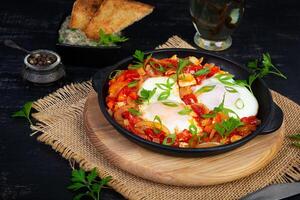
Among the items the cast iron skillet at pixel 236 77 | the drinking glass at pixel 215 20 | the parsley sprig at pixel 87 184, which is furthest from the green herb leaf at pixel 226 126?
the drinking glass at pixel 215 20

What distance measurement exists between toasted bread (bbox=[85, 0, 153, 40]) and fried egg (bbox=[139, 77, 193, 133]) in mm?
895

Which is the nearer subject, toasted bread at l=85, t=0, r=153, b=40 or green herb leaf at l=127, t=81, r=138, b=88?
green herb leaf at l=127, t=81, r=138, b=88

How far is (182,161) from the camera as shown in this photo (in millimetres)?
3436

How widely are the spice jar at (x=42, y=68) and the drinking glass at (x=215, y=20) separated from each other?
3.90ft

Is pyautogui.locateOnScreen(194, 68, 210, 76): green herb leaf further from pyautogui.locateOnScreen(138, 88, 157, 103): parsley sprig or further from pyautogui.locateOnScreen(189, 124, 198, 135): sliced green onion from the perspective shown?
pyautogui.locateOnScreen(189, 124, 198, 135): sliced green onion

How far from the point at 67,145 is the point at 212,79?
1.04 meters

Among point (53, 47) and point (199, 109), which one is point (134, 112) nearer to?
point (199, 109)

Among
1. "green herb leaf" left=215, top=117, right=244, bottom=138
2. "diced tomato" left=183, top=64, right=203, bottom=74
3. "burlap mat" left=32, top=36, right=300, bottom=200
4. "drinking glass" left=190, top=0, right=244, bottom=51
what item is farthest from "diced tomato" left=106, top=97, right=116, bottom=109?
"drinking glass" left=190, top=0, right=244, bottom=51

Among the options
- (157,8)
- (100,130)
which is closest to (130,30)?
(157,8)

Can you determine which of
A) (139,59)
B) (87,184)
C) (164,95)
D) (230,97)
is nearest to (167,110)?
(164,95)

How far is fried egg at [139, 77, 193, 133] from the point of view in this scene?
3477 millimetres

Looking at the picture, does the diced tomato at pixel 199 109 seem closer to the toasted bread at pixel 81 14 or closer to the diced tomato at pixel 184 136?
the diced tomato at pixel 184 136

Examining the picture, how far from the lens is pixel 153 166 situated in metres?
3.39

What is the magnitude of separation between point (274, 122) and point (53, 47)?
2022mm
